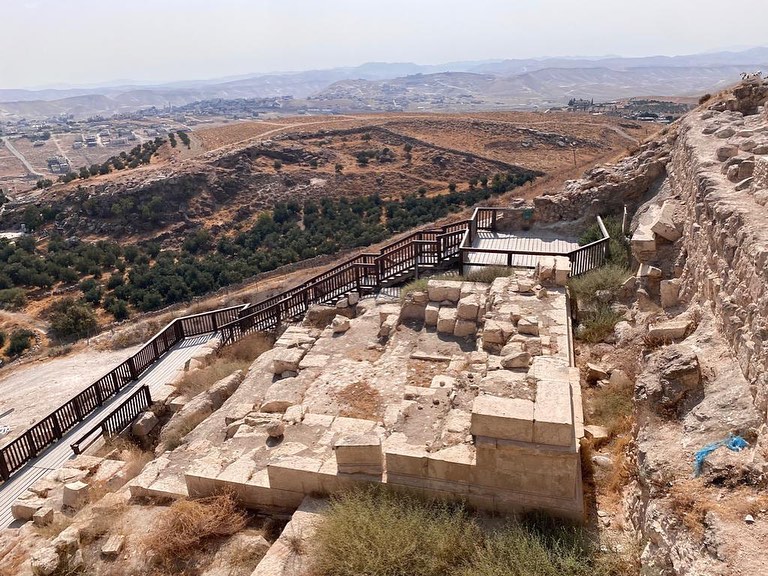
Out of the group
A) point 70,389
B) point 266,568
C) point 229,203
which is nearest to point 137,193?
point 229,203

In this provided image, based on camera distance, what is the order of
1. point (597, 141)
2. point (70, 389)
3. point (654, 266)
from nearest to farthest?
point (654, 266)
point (70, 389)
point (597, 141)

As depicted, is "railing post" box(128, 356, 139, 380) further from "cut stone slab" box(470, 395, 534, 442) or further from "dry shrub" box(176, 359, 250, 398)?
"cut stone slab" box(470, 395, 534, 442)

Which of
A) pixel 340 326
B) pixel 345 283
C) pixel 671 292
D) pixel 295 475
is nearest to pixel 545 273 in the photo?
pixel 671 292

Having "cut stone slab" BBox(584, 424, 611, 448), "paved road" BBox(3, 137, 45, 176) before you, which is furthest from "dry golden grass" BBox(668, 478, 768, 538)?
Result: "paved road" BBox(3, 137, 45, 176)

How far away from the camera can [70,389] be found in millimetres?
16828

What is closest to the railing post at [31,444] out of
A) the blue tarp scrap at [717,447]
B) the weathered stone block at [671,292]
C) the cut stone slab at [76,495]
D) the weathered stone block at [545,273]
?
the cut stone slab at [76,495]

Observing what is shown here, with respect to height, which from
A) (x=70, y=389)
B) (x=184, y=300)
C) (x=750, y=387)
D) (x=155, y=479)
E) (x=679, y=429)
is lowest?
(x=184, y=300)

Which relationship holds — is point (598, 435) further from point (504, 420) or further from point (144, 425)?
point (144, 425)

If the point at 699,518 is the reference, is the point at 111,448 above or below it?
below

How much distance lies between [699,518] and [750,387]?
1555mm

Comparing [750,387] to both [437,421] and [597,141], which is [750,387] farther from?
[597,141]

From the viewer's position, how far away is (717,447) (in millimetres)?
4766

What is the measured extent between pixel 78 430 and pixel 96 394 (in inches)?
43.2

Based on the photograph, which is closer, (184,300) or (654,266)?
(654,266)
